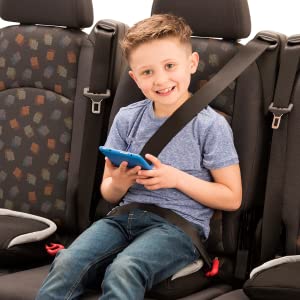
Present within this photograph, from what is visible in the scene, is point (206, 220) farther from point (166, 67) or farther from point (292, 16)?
point (292, 16)

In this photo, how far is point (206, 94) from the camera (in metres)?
2.31

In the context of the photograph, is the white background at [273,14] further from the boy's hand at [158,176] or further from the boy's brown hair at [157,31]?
the boy's hand at [158,176]

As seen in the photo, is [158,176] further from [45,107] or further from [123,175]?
[45,107]

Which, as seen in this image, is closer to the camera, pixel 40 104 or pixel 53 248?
pixel 53 248

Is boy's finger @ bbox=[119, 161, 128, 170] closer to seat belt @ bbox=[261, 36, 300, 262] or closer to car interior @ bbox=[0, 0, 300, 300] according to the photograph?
car interior @ bbox=[0, 0, 300, 300]

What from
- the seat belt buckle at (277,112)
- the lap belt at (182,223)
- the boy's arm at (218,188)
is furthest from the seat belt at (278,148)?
the lap belt at (182,223)

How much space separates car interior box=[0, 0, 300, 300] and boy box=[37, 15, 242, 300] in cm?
8

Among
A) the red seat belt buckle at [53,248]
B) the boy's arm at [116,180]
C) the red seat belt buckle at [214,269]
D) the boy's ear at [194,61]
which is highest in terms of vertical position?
the boy's ear at [194,61]

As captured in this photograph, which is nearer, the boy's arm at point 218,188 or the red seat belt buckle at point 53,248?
the boy's arm at point 218,188

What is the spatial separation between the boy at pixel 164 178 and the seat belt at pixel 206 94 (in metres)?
0.04

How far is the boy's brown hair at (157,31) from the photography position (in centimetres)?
225

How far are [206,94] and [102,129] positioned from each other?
464mm

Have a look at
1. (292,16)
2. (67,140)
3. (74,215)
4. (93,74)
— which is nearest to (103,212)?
(74,215)

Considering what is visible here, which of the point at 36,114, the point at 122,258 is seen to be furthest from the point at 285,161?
the point at 36,114
